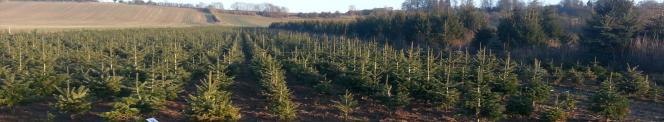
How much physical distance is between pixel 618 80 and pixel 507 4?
162ft

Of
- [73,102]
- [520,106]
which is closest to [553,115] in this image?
[520,106]

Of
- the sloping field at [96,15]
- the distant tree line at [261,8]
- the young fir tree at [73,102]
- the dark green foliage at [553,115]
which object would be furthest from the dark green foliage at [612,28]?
the distant tree line at [261,8]

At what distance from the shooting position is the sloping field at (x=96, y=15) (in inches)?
3152

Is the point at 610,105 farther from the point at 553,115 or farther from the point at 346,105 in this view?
the point at 346,105

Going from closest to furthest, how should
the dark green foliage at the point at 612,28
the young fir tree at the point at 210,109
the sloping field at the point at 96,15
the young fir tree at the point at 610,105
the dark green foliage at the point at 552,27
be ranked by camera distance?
1. the young fir tree at the point at 210,109
2. the young fir tree at the point at 610,105
3. the dark green foliage at the point at 612,28
4. the dark green foliage at the point at 552,27
5. the sloping field at the point at 96,15

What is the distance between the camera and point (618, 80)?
18.6 meters

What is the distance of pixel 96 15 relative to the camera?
89.3 m

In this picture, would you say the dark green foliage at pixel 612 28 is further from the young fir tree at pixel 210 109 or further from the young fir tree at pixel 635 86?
the young fir tree at pixel 210 109

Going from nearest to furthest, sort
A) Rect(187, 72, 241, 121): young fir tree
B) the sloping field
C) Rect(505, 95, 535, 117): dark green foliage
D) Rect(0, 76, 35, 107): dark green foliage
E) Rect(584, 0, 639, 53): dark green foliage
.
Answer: Rect(187, 72, 241, 121): young fir tree → Rect(0, 76, 35, 107): dark green foliage → Rect(505, 95, 535, 117): dark green foliage → Rect(584, 0, 639, 53): dark green foliage → the sloping field

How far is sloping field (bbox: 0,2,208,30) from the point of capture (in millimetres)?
80062

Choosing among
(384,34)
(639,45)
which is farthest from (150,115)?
A: (384,34)

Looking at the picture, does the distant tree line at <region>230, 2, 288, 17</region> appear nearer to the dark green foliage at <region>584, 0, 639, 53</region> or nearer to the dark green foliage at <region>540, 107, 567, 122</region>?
the dark green foliage at <region>584, 0, 639, 53</region>

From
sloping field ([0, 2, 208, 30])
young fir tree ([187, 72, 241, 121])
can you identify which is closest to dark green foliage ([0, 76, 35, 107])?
young fir tree ([187, 72, 241, 121])

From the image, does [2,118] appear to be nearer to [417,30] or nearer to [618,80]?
[618,80]
